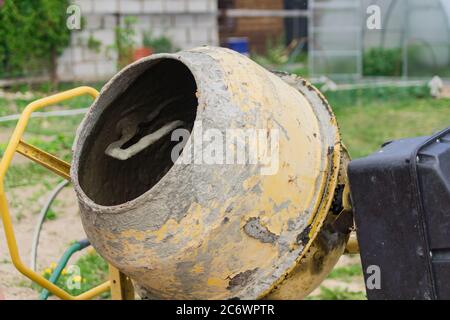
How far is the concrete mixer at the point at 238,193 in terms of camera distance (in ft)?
9.10

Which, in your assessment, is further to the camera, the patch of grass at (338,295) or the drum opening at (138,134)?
the patch of grass at (338,295)

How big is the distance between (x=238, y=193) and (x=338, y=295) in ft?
6.53

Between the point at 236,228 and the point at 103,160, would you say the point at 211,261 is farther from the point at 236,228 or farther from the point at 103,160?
the point at 103,160

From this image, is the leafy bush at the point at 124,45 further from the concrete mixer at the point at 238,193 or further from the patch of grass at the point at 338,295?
the concrete mixer at the point at 238,193

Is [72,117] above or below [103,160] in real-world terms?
below

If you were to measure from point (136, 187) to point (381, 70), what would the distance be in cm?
886

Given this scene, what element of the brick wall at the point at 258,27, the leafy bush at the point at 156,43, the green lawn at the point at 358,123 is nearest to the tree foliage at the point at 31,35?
the leafy bush at the point at 156,43

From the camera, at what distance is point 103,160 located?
3447 millimetres

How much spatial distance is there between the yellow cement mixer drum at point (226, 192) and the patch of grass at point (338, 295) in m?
1.33

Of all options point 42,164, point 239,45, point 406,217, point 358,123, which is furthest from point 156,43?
point 406,217

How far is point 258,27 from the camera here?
14.5 metres

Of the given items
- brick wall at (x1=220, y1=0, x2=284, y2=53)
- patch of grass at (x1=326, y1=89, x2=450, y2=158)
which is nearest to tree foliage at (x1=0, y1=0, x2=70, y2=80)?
brick wall at (x1=220, y1=0, x2=284, y2=53)

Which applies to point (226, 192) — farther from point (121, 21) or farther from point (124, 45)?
point (121, 21)
